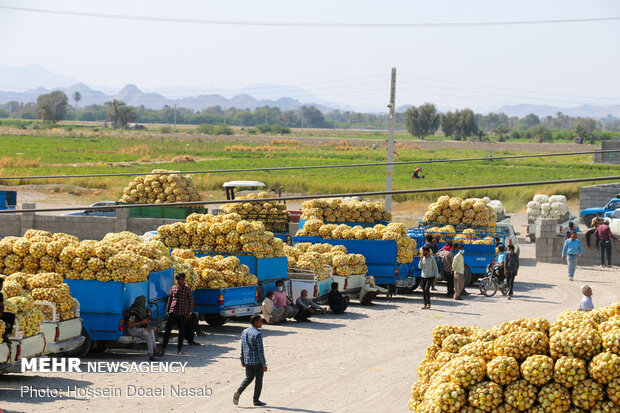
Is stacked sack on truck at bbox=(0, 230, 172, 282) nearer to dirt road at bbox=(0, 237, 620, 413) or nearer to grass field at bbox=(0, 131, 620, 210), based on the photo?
dirt road at bbox=(0, 237, 620, 413)

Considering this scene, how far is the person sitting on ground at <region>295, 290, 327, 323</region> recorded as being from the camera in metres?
19.5

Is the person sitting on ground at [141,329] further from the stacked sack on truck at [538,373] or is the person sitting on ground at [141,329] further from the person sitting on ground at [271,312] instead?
the stacked sack on truck at [538,373]

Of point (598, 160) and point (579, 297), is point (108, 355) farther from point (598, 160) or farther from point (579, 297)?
point (598, 160)

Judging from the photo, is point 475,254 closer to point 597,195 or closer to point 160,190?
point 160,190

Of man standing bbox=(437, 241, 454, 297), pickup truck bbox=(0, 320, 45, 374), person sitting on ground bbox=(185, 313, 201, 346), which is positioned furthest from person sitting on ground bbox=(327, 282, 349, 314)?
pickup truck bbox=(0, 320, 45, 374)

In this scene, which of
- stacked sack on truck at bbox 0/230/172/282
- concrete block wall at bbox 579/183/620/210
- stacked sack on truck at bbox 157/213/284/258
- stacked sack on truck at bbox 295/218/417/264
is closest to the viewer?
stacked sack on truck at bbox 0/230/172/282

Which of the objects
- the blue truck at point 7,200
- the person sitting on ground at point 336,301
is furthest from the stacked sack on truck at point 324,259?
the blue truck at point 7,200

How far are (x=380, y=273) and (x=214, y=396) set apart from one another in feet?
38.6

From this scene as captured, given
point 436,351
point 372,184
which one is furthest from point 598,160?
point 436,351

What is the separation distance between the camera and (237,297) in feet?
59.7

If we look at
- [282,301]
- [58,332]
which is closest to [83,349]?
[58,332]

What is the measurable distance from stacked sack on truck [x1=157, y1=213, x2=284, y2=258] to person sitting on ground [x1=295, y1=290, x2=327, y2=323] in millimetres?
1248

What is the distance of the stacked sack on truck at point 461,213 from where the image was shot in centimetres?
2677

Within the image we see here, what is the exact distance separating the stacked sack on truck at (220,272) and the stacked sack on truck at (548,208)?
75.3ft
